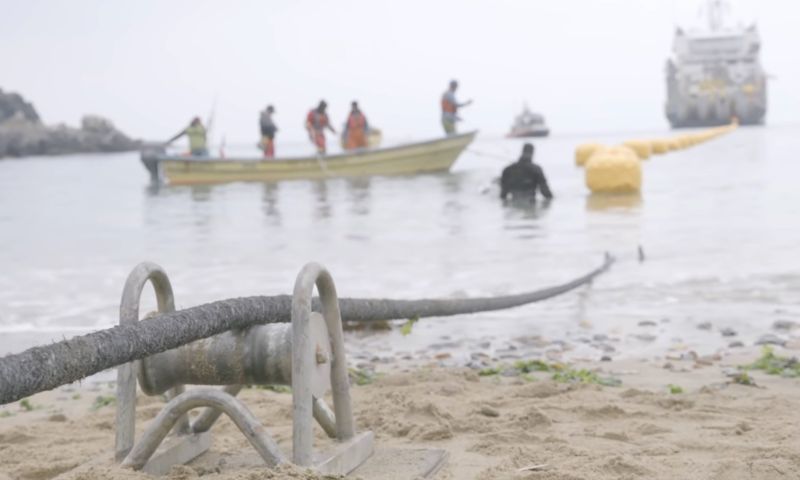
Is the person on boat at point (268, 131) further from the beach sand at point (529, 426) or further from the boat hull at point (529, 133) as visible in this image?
the boat hull at point (529, 133)

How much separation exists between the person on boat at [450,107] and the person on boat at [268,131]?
507cm

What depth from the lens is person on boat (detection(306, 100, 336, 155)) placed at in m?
29.4

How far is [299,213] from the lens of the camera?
795 inches

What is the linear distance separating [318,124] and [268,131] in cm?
279

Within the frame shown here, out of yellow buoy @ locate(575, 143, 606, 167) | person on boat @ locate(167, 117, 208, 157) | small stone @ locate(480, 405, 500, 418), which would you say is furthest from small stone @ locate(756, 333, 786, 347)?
yellow buoy @ locate(575, 143, 606, 167)

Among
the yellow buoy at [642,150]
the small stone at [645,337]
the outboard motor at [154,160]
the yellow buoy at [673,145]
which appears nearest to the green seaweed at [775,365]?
the small stone at [645,337]

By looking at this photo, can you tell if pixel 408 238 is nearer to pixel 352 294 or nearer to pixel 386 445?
pixel 352 294

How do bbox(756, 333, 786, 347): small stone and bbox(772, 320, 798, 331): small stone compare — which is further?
bbox(772, 320, 798, 331): small stone

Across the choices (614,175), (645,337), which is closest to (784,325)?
(645,337)

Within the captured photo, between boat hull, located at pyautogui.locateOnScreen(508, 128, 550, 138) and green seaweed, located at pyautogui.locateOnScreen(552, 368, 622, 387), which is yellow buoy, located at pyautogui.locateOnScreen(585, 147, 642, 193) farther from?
boat hull, located at pyautogui.locateOnScreen(508, 128, 550, 138)

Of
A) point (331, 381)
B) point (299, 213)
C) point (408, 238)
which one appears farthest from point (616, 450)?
point (299, 213)

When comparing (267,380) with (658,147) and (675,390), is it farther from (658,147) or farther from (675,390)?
(658,147)

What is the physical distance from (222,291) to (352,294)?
49.3 inches

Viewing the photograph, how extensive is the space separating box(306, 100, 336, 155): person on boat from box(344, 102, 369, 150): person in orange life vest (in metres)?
1.23
